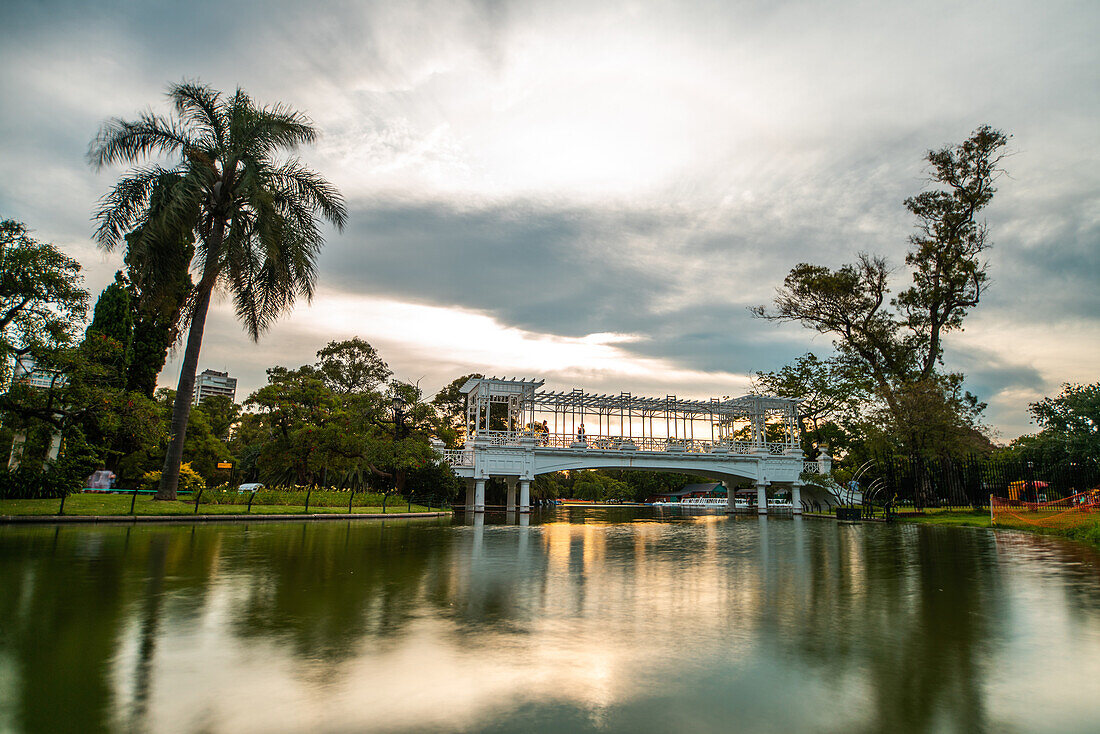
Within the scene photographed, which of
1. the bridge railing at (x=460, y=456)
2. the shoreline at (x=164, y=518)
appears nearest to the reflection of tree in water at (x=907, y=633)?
the shoreline at (x=164, y=518)

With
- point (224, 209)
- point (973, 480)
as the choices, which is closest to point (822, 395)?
point (973, 480)

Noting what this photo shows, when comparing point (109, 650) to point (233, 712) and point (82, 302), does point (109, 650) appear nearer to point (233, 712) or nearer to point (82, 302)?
point (233, 712)

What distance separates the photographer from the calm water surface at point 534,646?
4250 millimetres

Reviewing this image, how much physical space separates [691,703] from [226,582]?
7.64 meters

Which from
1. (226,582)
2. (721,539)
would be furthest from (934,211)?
(226,582)

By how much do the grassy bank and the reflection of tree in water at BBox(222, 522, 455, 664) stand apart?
17.7 m

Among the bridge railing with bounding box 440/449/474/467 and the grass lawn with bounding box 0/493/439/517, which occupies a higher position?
the bridge railing with bounding box 440/449/474/467

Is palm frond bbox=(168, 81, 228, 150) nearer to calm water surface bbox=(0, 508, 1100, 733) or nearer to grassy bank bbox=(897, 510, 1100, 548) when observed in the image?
calm water surface bbox=(0, 508, 1100, 733)

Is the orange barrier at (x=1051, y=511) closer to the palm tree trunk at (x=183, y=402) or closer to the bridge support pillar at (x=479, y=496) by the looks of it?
the bridge support pillar at (x=479, y=496)

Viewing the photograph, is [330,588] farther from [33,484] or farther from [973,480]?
[973,480]

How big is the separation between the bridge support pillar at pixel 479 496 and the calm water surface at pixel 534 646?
24164 millimetres

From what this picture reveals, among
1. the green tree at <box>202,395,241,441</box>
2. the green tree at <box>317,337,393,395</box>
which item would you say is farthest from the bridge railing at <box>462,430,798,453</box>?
the green tree at <box>202,395,241,441</box>

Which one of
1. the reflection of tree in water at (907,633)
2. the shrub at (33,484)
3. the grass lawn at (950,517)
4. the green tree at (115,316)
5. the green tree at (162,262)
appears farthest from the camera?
the green tree at (115,316)

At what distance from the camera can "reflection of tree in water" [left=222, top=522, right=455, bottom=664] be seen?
20.8 feet
